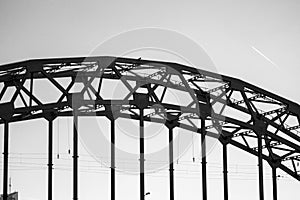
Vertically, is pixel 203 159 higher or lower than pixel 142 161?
higher

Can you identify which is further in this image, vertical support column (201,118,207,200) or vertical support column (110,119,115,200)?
vertical support column (201,118,207,200)

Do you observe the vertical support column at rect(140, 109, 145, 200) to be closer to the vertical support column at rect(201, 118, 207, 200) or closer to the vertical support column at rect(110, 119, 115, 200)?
the vertical support column at rect(110, 119, 115, 200)

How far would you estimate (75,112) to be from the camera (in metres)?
48.2

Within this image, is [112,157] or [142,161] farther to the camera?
[112,157]

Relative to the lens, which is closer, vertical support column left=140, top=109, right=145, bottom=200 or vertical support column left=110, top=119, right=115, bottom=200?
vertical support column left=140, top=109, right=145, bottom=200

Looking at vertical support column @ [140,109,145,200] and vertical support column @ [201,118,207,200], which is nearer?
vertical support column @ [140,109,145,200]

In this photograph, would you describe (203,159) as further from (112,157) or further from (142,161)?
(112,157)

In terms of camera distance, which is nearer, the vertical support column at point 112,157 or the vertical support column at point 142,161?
the vertical support column at point 142,161

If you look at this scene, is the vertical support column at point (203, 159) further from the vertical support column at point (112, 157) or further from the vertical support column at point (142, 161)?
the vertical support column at point (112, 157)

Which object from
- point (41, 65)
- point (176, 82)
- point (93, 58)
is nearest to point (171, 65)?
point (176, 82)

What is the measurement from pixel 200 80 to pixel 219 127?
4306mm

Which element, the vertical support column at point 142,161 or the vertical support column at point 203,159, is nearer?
the vertical support column at point 142,161

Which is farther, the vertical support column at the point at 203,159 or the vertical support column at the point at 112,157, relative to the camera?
the vertical support column at the point at 203,159

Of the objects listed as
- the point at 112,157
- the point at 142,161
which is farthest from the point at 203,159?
the point at 112,157
